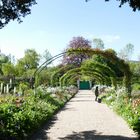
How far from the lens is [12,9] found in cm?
1023

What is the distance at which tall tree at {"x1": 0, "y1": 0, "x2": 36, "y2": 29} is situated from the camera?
33.2ft

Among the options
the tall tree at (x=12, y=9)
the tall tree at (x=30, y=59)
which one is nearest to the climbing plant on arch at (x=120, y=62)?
the tall tree at (x=12, y=9)

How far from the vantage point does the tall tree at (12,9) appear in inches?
398

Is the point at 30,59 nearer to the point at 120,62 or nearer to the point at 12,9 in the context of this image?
the point at 120,62

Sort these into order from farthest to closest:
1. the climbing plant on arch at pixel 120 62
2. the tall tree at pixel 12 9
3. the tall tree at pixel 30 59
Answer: the tall tree at pixel 30 59 < the climbing plant on arch at pixel 120 62 < the tall tree at pixel 12 9

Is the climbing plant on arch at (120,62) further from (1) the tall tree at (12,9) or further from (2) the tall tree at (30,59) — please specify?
(2) the tall tree at (30,59)

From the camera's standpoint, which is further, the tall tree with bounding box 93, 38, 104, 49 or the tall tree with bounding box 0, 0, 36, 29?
the tall tree with bounding box 93, 38, 104, 49

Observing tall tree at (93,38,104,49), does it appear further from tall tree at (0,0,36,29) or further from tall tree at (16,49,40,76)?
tall tree at (0,0,36,29)

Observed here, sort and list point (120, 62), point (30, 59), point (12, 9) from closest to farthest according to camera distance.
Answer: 1. point (12, 9)
2. point (120, 62)
3. point (30, 59)

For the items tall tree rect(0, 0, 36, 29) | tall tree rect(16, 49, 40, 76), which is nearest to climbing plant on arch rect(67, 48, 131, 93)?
tall tree rect(0, 0, 36, 29)

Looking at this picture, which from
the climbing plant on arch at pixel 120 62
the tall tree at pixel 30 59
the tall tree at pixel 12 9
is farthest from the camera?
the tall tree at pixel 30 59

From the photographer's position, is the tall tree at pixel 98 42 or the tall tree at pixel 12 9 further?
the tall tree at pixel 98 42

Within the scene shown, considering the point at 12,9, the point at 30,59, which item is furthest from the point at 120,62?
the point at 30,59

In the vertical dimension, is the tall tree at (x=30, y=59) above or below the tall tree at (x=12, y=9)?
above
